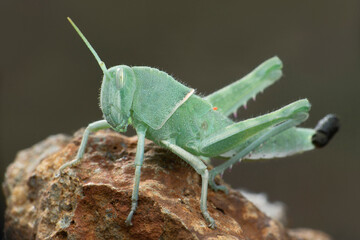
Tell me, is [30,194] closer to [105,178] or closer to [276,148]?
[105,178]

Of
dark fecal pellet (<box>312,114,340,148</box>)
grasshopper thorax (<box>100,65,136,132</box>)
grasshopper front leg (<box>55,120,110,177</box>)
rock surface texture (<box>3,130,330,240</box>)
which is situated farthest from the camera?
dark fecal pellet (<box>312,114,340,148</box>)

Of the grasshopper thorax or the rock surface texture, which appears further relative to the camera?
the grasshopper thorax

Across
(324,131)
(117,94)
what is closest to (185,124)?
(117,94)

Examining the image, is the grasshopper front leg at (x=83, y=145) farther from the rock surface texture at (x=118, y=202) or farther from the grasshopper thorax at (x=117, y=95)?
the grasshopper thorax at (x=117, y=95)

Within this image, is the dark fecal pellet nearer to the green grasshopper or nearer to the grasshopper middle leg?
the green grasshopper

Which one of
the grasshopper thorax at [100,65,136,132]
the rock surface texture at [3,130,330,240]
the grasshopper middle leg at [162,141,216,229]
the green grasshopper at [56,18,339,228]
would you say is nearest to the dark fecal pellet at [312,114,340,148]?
the green grasshopper at [56,18,339,228]

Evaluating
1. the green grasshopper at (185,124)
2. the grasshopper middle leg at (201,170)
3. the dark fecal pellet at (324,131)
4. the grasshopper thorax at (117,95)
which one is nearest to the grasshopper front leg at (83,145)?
the green grasshopper at (185,124)
